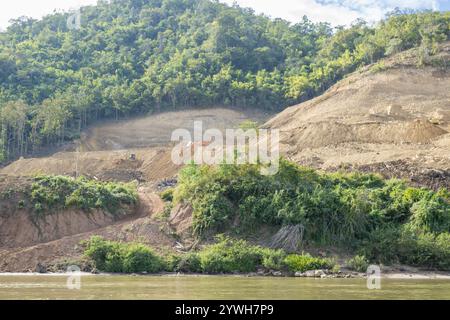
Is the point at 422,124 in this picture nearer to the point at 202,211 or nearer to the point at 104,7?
the point at 202,211

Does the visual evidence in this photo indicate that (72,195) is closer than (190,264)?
No

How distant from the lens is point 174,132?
218 ft

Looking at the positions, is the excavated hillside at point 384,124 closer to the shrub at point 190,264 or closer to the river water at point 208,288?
the shrub at point 190,264

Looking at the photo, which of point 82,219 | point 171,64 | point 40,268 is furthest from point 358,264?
point 171,64

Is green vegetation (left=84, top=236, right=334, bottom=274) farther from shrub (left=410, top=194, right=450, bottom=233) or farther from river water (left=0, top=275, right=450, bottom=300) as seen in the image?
shrub (left=410, top=194, right=450, bottom=233)

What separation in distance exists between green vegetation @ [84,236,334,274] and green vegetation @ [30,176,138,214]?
211 inches

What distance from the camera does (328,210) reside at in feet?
107

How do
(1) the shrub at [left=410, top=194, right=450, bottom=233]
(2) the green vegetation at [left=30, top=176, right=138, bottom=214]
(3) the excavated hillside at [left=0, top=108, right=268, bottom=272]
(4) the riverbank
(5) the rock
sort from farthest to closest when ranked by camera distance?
(2) the green vegetation at [left=30, top=176, right=138, bottom=214]
(1) the shrub at [left=410, top=194, right=450, bottom=233]
(3) the excavated hillside at [left=0, top=108, right=268, bottom=272]
(5) the rock
(4) the riverbank

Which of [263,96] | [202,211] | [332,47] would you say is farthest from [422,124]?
[332,47]

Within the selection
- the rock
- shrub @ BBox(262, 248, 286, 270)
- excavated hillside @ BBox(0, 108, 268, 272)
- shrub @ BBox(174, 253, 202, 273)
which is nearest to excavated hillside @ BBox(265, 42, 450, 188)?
excavated hillside @ BBox(0, 108, 268, 272)

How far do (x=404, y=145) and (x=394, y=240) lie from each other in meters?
14.2

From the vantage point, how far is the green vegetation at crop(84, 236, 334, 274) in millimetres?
29703

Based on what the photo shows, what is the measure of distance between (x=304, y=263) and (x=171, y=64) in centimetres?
5000

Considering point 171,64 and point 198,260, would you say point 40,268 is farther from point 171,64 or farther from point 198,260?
point 171,64
